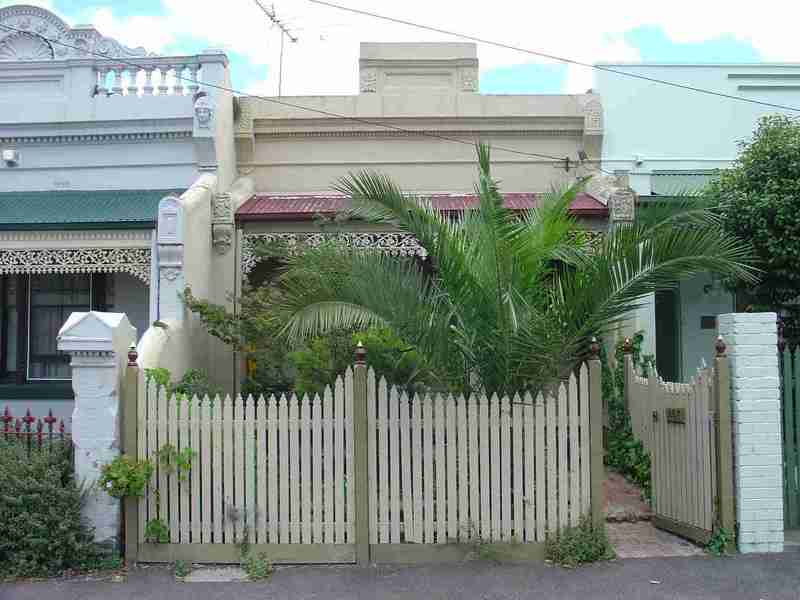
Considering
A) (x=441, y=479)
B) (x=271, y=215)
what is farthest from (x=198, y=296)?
(x=441, y=479)

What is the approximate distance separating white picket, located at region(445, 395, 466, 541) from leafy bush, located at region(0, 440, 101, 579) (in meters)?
2.89

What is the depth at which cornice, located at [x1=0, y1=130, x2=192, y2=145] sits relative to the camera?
1088 centimetres

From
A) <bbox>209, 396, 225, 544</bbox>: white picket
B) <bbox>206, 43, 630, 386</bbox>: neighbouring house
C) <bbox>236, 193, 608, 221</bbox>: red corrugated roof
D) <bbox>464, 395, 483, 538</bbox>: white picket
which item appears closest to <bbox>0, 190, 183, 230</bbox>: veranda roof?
<bbox>236, 193, 608, 221</bbox>: red corrugated roof

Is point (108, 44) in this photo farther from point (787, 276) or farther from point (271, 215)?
point (787, 276)

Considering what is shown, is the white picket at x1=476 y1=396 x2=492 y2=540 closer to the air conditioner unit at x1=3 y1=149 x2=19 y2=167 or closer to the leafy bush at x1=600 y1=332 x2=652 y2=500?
the leafy bush at x1=600 y1=332 x2=652 y2=500

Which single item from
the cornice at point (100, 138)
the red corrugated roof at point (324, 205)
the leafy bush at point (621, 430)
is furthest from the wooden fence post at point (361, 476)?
the cornice at point (100, 138)

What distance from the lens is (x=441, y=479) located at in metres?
6.32

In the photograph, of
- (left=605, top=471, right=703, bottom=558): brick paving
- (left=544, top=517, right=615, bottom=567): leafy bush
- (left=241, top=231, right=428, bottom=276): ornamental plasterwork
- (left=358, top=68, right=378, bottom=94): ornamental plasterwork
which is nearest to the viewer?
(left=544, top=517, right=615, bottom=567): leafy bush

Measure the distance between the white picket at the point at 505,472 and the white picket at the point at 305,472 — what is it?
158 cm

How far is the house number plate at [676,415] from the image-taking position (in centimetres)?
677

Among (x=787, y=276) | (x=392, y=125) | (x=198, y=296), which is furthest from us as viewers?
(x=392, y=125)

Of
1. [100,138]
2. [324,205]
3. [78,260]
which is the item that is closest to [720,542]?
[324,205]

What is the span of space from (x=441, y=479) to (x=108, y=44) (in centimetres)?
835

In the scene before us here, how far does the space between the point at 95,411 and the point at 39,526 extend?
38.0 inches
